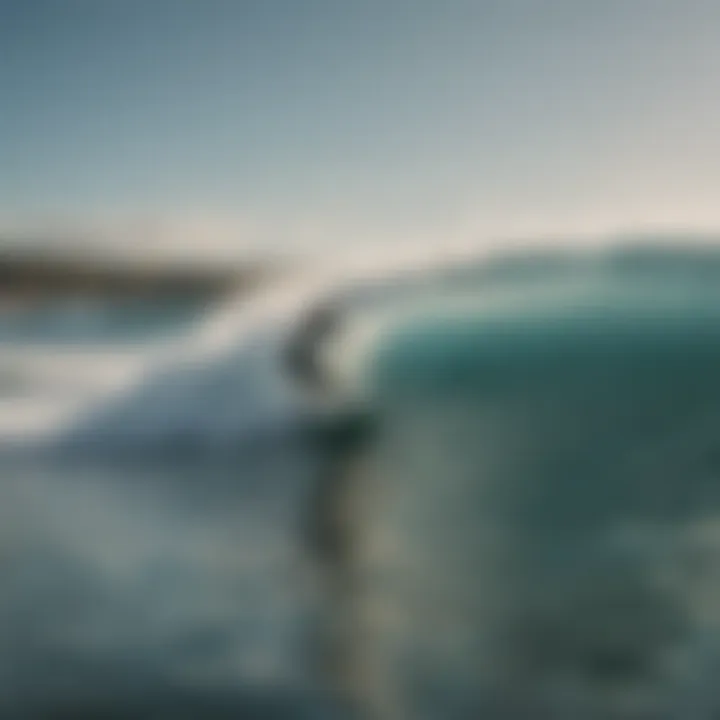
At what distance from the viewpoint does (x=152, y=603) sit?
296 cm

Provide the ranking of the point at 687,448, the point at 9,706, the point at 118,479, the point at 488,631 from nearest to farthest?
the point at 9,706
the point at 488,631
the point at 118,479
the point at 687,448

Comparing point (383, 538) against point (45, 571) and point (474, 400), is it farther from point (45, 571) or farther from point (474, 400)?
point (474, 400)

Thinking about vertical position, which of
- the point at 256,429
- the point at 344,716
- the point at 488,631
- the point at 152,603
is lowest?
the point at 344,716

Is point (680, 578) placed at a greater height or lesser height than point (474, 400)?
lesser

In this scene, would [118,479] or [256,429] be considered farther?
[256,429]

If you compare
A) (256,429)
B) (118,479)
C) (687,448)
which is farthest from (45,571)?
(687,448)

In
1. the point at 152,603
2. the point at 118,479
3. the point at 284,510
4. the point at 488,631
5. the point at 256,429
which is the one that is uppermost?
the point at 256,429

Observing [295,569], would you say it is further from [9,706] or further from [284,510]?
[9,706]

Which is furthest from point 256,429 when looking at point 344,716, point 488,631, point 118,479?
point 344,716

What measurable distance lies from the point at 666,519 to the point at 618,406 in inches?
81.7

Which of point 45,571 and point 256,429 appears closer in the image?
point 45,571

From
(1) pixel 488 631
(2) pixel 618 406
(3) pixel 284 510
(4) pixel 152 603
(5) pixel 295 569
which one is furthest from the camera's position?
(2) pixel 618 406

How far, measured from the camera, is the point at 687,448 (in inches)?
189

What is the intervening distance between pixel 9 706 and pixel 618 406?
4.33 meters
